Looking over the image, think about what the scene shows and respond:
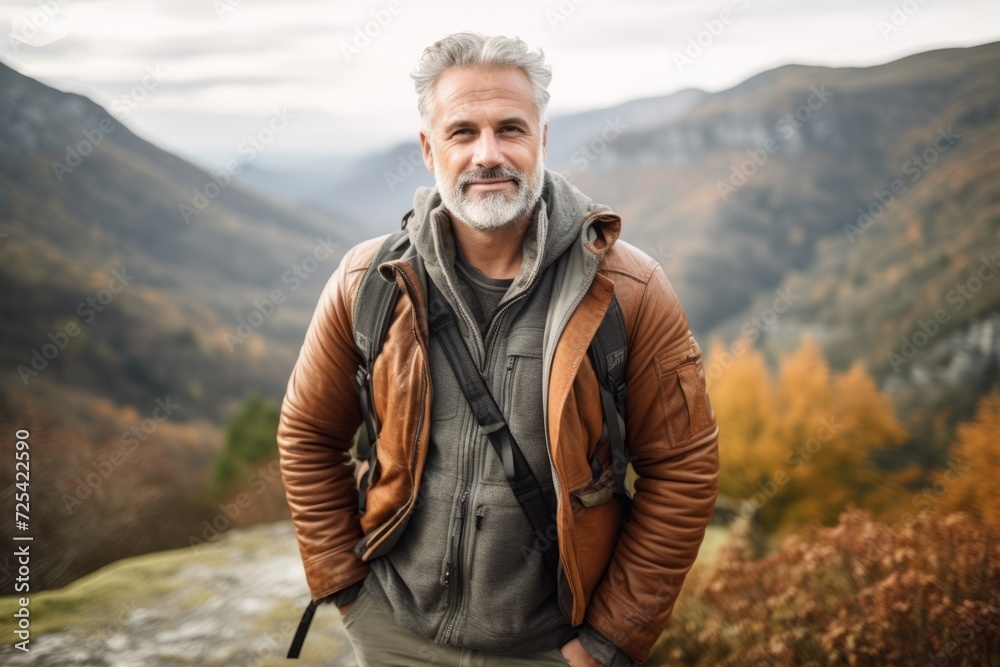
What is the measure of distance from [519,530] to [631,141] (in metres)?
10.9

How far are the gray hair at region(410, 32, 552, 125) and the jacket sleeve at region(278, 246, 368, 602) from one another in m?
0.60

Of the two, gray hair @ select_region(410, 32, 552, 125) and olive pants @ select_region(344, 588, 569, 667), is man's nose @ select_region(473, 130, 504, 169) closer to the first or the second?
gray hair @ select_region(410, 32, 552, 125)

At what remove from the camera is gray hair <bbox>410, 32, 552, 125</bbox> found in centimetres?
185

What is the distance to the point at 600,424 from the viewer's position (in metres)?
1.78

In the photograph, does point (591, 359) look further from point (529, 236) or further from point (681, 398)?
point (529, 236)

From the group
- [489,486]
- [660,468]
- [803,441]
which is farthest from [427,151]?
[803,441]

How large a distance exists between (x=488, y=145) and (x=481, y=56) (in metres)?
0.25

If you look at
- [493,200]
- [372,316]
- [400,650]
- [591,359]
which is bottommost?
[400,650]

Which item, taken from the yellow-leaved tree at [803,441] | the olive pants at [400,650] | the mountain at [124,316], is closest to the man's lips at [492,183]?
the olive pants at [400,650]

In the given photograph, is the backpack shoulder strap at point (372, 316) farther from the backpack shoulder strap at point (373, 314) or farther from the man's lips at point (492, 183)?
the man's lips at point (492, 183)

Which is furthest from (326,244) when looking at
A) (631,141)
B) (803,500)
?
(803,500)

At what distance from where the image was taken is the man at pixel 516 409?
5.82 feet

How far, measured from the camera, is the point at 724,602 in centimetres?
344

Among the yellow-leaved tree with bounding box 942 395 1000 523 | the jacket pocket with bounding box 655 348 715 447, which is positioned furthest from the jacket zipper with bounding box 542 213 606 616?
the yellow-leaved tree with bounding box 942 395 1000 523
